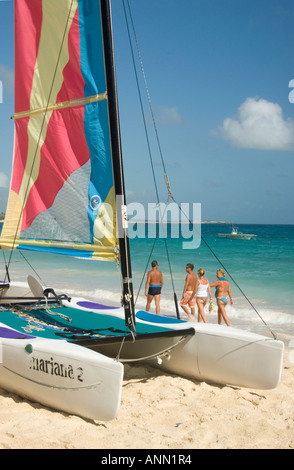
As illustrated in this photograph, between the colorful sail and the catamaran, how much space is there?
14 millimetres

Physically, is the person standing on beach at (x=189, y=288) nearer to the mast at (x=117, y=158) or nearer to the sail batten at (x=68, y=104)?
the mast at (x=117, y=158)

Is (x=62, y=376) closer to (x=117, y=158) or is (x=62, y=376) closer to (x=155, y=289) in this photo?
(x=117, y=158)

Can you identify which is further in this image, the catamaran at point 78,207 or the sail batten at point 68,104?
the sail batten at point 68,104

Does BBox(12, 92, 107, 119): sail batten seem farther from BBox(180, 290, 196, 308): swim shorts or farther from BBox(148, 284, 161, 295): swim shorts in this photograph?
BBox(180, 290, 196, 308): swim shorts

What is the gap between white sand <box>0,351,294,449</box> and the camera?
13.6 ft

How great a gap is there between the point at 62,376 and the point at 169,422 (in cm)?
118

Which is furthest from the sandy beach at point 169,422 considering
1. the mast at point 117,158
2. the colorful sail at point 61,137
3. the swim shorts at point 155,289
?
the swim shorts at point 155,289

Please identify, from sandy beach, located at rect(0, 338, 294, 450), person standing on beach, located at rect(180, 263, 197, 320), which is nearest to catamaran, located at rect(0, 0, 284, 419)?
sandy beach, located at rect(0, 338, 294, 450)

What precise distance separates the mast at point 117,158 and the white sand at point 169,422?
1.00 meters

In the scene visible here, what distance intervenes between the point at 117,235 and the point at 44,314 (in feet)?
7.30

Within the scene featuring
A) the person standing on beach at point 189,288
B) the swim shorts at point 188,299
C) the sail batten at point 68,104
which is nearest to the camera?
the sail batten at point 68,104

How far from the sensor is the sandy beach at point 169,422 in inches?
163

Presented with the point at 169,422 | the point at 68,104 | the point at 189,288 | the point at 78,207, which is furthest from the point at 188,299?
the point at 68,104

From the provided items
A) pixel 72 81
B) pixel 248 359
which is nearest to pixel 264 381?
pixel 248 359
